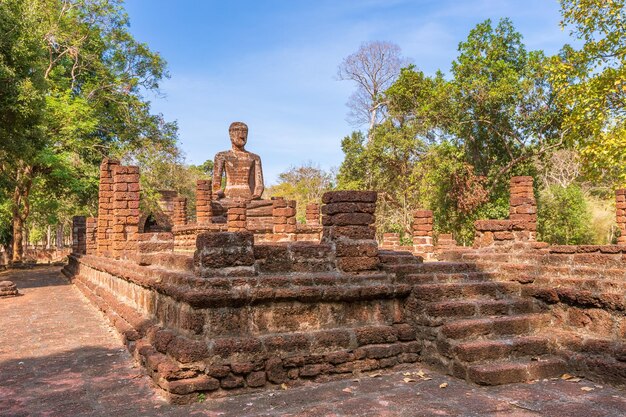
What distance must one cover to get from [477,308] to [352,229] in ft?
4.88

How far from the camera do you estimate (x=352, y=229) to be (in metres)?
5.47

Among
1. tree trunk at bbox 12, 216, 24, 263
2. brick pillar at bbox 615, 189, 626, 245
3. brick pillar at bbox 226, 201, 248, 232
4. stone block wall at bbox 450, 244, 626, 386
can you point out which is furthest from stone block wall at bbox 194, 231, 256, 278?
tree trunk at bbox 12, 216, 24, 263

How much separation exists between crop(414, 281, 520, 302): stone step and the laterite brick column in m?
7.60

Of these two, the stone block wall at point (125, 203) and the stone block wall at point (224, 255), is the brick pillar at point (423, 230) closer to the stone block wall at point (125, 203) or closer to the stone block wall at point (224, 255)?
the stone block wall at point (125, 203)

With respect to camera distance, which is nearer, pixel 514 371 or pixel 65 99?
pixel 514 371

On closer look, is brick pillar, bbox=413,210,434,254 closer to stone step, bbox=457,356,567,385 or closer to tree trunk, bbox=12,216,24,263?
stone step, bbox=457,356,567,385

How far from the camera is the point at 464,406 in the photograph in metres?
3.91

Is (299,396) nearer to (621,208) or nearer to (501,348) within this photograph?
(501,348)

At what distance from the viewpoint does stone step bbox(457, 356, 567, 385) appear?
175 inches

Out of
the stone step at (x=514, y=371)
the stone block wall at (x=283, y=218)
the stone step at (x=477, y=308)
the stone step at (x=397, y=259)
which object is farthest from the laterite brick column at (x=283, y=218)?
the stone step at (x=514, y=371)

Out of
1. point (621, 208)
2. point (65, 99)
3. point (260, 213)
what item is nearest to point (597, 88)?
point (621, 208)

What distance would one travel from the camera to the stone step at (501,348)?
467cm

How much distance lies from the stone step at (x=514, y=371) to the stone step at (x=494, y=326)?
1.15 feet

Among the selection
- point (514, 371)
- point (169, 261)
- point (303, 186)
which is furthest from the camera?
point (303, 186)
